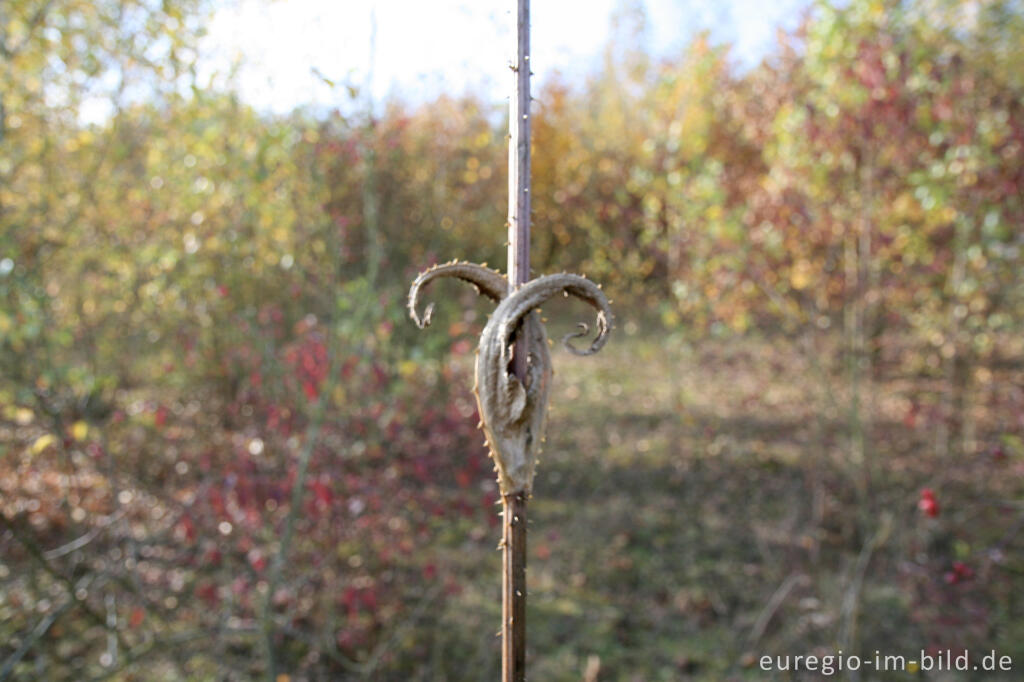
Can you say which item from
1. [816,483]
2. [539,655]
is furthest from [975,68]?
[539,655]

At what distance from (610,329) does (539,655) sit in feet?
11.2

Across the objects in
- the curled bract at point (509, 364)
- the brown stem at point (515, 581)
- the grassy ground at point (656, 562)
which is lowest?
the grassy ground at point (656, 562)

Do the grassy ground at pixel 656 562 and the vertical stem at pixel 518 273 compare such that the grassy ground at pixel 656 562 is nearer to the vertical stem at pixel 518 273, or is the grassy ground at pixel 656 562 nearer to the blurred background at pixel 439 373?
the blurred background at pixel 439 373

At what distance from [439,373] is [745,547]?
7.88 feet

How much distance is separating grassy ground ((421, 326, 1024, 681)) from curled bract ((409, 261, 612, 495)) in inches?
87.4

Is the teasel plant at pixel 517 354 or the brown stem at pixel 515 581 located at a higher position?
the teasel plant at pixel 517 354

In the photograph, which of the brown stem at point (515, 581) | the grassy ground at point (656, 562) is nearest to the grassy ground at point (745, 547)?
the grassy ground at point (656, 562)

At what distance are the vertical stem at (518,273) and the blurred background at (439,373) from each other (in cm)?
231

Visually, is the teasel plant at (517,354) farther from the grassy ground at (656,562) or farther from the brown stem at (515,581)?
the grassy ground at (656,562)

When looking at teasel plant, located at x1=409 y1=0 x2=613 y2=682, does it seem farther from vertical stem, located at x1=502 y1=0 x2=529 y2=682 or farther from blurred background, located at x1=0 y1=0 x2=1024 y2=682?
blurred background, located at x1=0 y1=0 x2=1024 y2=682

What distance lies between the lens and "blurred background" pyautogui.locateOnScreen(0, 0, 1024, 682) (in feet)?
11.7

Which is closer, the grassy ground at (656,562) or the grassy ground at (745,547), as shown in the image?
the grassy ground at (656,562)

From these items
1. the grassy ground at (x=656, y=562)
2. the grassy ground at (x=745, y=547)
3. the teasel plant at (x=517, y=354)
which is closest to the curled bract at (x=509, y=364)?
the teasel plant at (x=517, y=354)

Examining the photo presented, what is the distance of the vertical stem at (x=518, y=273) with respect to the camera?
0.83 meters
